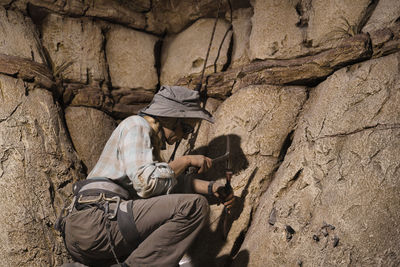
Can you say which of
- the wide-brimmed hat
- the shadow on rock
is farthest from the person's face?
the shadow on rock

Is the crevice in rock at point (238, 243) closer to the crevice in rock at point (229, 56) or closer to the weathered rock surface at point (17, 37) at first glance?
the crevice in rock at point (229, 56)

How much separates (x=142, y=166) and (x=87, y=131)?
181 cm

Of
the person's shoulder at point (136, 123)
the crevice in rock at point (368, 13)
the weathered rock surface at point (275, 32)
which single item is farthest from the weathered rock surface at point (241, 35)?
the person's shoulder at point (136, 123)

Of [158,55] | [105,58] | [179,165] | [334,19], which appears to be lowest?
[179,165]

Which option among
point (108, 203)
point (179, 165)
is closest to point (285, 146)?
point (179, 165)

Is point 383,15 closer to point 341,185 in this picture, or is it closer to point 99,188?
point 341,185

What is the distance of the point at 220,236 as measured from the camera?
182 inches

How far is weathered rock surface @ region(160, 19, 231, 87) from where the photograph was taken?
5672 millimetres

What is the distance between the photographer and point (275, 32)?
208 inches

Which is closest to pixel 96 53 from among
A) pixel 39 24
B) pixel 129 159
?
pixel 39 24

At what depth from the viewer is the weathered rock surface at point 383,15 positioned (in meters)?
4.54

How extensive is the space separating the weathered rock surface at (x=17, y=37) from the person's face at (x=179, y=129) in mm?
1805

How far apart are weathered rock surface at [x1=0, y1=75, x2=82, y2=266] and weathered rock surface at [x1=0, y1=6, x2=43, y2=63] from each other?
0.37 m

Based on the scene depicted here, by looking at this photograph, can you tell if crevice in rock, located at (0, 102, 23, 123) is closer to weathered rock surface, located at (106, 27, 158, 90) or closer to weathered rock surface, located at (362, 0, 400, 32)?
weathered rock surface, located at (106, 27, 158, 90)
